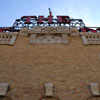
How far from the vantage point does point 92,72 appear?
27.3ft

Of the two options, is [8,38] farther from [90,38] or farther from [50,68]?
[90,38]

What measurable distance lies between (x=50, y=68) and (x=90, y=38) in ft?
15.1

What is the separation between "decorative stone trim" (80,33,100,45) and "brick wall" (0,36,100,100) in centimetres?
37

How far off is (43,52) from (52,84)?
9.38 feet

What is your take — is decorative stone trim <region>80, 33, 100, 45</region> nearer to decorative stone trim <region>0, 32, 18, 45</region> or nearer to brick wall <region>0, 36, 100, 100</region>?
brick wall <region>0, 36, 100, 100</region>

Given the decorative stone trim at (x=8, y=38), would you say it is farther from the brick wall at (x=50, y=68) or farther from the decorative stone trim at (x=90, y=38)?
the decorative stone trim at (x=90, y=38)

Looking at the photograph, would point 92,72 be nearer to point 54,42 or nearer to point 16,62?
point 54,42

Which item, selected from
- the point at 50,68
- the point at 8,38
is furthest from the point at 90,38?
the point at 8,38

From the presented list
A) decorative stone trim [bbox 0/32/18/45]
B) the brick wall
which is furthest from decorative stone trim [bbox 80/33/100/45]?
decorative stone trim [bbox 0/32/18/45]

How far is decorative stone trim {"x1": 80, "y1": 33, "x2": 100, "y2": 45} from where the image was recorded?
10709 mm

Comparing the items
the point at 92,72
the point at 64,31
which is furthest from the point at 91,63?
the point at 64,31

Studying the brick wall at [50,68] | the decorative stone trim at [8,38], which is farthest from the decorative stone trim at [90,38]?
the decorative stone trim at [8,38]

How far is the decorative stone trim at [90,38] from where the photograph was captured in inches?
422

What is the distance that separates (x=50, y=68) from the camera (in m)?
8.63
